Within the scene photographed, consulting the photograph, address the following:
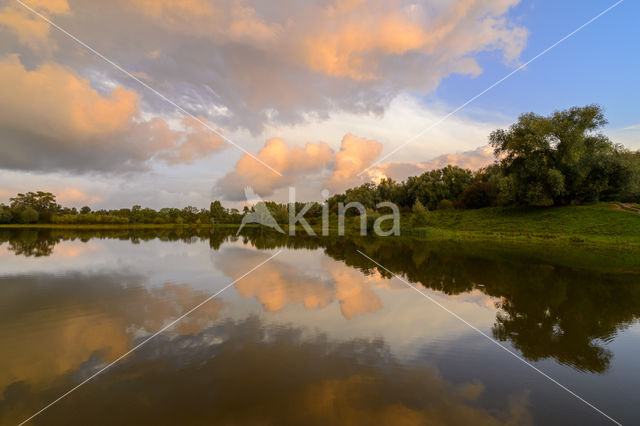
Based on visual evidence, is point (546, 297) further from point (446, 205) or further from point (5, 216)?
point (5, 216)

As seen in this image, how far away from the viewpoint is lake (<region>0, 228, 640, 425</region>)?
4711 mm

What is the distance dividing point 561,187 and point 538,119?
482 inches

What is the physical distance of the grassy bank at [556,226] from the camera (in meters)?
33.4

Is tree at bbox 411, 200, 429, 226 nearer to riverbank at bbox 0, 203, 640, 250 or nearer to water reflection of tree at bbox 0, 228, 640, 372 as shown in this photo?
riverbank at bbox 0, 203, 640, 250

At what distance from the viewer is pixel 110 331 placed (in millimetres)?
7715

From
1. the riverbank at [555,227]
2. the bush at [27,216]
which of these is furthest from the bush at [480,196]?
the bush at [27,216]

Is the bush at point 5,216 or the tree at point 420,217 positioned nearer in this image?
the tree at point 420,217

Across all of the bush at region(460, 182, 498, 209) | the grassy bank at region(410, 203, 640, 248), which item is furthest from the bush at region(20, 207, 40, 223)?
the bush at region(460, 182, 498, 209)

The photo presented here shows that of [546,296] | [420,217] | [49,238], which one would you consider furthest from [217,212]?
[546,296]

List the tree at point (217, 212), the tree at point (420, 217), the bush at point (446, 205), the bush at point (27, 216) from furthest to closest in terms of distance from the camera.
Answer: the tree at point (217, 212) < the bush at point (27, 216) < the bush at point (446, 205) < the tree at point (420, 217)

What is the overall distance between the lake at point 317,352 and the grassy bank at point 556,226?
87.4ft

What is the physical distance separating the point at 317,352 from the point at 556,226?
46.7 meters

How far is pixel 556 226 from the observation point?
3969 centimetres

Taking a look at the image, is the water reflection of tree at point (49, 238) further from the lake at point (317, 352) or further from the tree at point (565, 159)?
the tree at point (565, 159)
